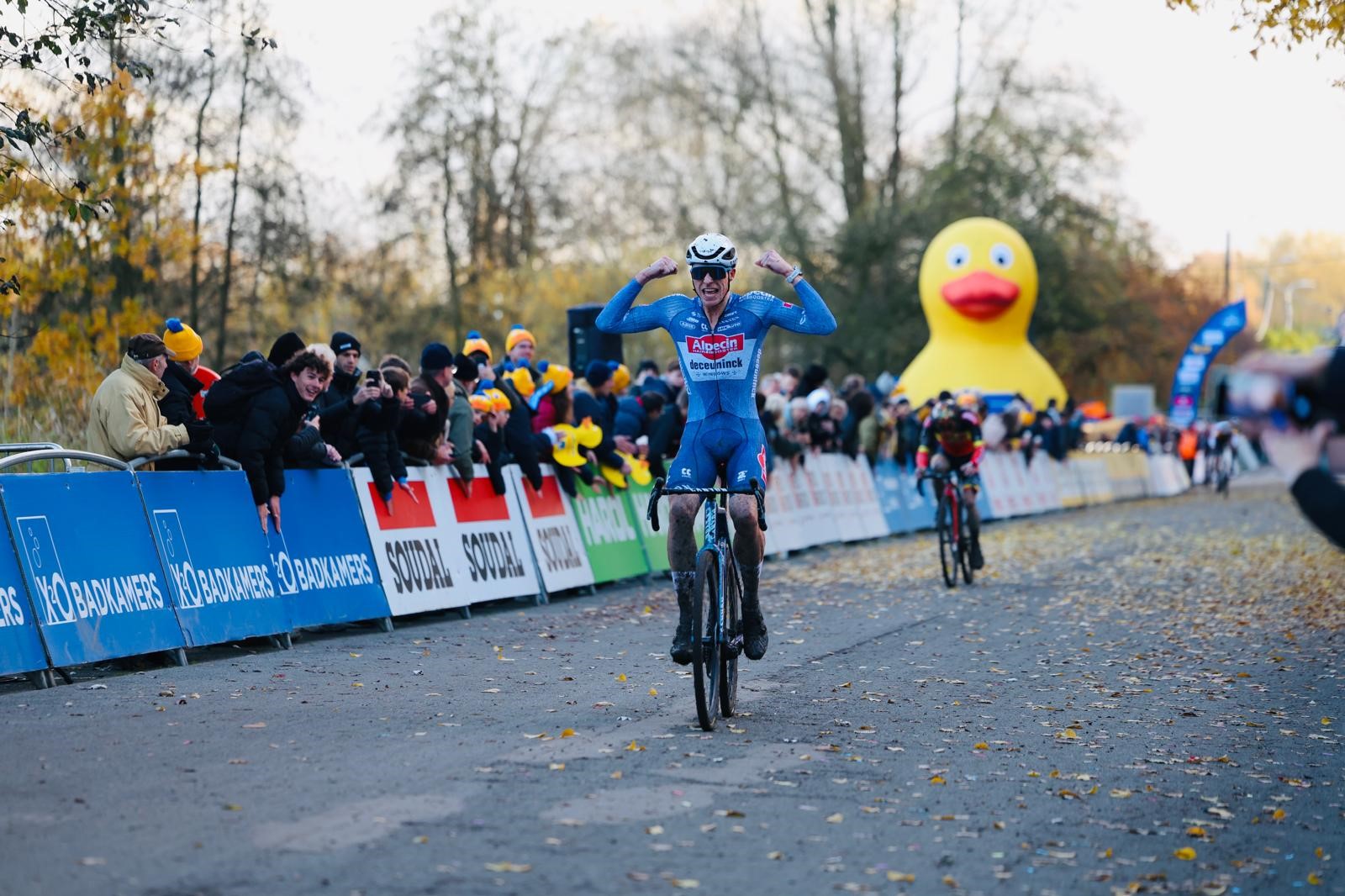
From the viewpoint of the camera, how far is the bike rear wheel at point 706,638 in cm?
852

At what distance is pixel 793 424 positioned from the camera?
24.3 metres

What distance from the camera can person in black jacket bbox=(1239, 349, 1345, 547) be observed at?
6.01 meters

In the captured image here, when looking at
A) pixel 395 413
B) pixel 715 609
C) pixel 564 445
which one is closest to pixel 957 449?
pixel 564 445

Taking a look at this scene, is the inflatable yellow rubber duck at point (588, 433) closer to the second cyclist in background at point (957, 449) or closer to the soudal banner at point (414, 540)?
the soudal banner at point (414, 540)

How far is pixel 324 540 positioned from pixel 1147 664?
5760 mm

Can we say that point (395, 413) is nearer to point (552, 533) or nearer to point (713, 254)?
point (552, 533)

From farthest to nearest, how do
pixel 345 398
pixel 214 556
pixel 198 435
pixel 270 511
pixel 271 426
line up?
1. pixel 345 398
2. pixel 270 511
3. pixel 271 426
4. pixel 198 435
5. pixel 214 556

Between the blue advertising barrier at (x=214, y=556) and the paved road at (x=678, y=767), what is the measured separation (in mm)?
248

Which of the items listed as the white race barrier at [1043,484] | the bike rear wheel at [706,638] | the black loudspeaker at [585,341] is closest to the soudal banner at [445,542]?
the bike rear wheel at [706,638]

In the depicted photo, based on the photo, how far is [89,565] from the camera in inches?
412

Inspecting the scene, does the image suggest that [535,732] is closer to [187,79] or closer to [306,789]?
[306,789]

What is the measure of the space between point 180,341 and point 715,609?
5.31 meters

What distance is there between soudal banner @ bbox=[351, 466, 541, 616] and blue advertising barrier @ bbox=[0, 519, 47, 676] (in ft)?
12.9

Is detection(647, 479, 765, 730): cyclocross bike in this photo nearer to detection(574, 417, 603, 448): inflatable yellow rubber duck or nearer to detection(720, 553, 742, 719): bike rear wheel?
detection(720, 553, 742, 719): bike rear wheel
